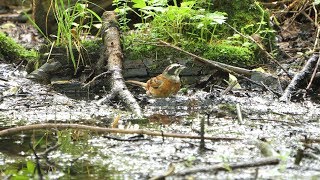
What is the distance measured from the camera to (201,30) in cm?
691

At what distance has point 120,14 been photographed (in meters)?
6.89

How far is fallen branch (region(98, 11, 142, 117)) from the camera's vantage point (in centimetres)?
535

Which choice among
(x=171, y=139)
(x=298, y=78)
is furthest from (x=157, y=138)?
(x=298, y=78)

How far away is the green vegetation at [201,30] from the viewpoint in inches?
264

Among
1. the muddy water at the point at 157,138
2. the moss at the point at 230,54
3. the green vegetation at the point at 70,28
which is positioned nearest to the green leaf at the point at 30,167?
the muddy water at the point at 157,138

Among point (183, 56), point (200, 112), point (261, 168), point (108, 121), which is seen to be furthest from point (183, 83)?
point (261, 168)

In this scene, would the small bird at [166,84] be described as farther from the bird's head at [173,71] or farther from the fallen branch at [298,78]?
the fallen branch at [298,78]

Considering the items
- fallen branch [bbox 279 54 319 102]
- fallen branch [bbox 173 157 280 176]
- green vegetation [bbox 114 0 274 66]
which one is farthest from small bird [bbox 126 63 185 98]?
fallen branch [bbox 173 157 280 176]

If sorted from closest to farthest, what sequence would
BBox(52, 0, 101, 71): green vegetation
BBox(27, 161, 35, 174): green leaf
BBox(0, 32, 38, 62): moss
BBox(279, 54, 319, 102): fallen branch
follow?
1. BBox(27, 161, 35, 174): green leaf
2. BBox(279, 54, 319, 102): fallen branch
3. BBox(52, 0, 101, 71): green vegetation
4. BBox(0, 32, 38, 62): moss

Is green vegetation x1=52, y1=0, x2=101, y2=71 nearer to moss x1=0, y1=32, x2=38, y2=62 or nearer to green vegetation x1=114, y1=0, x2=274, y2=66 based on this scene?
green vegetation x1=114, y1=0, x2=274, y2=66

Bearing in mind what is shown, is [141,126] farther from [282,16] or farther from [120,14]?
[282,16]

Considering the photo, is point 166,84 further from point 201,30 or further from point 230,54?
point 201,30

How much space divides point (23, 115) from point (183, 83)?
2136 millimetres

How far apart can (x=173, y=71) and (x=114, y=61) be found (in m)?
0.66
